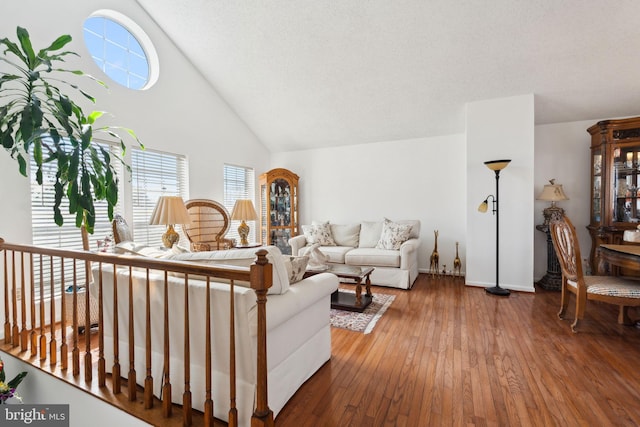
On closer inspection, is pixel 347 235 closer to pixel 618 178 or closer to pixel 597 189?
pixel 597 189

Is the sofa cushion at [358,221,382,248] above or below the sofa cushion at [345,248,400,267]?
above

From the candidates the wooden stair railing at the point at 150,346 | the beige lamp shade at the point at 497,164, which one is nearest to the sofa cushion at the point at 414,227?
the beige lamp shade at the point at 497,164

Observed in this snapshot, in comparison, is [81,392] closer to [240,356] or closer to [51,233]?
[240,356]

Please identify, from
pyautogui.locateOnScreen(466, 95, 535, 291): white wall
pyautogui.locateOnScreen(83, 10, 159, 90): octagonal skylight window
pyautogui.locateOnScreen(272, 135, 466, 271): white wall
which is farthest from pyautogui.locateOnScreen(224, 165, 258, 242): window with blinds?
pyautogui.locateOnScreen(466, 95, 535, 291): white wall

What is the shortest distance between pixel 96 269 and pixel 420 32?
3.79m

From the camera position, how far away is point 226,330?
1.59 meters

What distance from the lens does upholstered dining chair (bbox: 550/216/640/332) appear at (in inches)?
97.7

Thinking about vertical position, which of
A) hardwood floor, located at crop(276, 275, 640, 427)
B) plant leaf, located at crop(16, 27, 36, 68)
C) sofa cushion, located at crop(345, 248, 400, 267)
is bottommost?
hardwood floor, located at crop(276, 275, 640, 427)

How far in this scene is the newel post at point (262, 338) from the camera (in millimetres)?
1332

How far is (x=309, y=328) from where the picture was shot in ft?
6.63

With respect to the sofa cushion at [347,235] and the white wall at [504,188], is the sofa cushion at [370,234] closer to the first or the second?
the sofa cushion at [347,235]

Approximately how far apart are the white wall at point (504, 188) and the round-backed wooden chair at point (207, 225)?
3599 millimetres

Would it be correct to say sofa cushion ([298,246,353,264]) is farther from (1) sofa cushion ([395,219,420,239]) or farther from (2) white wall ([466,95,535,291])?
(2) white wall ([466,95,535,291])

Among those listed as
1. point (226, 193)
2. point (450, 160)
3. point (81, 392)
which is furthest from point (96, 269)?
point (450, 160)
